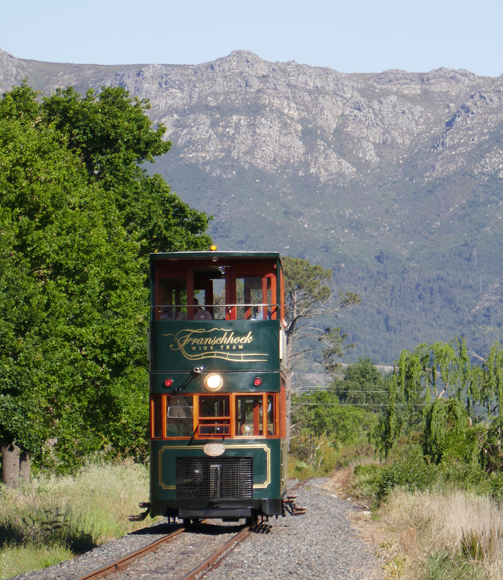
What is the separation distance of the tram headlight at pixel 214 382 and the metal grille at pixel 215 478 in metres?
1.40

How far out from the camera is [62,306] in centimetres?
2303

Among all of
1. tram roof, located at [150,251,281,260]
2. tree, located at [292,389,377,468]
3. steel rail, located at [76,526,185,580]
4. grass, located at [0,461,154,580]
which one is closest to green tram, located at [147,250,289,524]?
tram roof, located at [150,251,281,260]

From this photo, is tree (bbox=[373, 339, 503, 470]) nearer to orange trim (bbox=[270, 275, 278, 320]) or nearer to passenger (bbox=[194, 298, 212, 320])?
orange trim (bbox=[270, 275, 278, 320])

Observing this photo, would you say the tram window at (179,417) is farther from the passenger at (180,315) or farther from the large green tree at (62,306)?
the large green tree at (62,306)

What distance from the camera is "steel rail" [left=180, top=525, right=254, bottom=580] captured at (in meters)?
11.7

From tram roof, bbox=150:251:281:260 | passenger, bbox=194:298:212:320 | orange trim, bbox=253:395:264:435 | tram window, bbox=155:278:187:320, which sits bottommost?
orange trim, bbox=253:395:264:435

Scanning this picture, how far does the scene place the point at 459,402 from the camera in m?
29.8

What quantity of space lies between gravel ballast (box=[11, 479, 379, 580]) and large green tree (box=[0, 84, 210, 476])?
515 cm

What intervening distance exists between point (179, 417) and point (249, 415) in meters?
1.38

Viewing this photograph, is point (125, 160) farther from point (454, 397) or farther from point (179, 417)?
point (179, 417)

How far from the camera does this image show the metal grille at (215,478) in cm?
1570

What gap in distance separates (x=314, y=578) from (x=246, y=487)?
3963 mm

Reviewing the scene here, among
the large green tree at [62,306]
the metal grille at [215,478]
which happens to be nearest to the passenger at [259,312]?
the metal grille at [215,478]

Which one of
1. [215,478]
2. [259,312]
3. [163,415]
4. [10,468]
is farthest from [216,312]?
[10,468]
